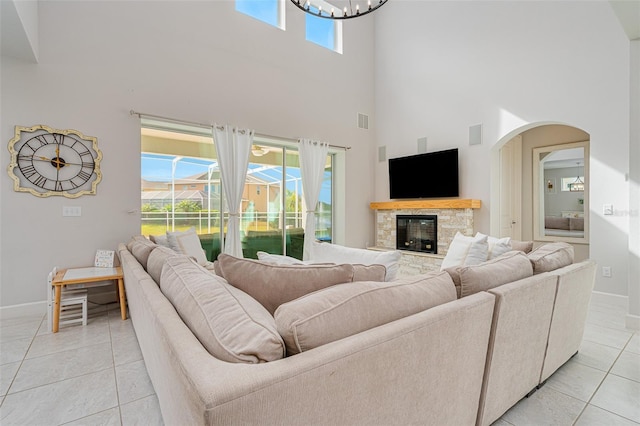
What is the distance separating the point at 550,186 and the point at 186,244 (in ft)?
19.2

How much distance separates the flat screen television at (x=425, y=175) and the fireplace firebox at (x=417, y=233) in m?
0.40

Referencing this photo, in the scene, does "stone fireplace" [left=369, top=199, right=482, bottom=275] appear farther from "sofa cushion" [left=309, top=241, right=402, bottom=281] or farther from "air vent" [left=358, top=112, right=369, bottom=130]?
"sofa cushion" [left=309, top=241, right=402, bottom=281]

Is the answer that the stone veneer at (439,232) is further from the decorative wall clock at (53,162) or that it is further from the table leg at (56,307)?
the decorative wall clock at (53,162)

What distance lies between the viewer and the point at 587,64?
12.4 feet

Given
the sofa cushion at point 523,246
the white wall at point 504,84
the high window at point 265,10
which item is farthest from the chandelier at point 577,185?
the high window at point 265,10

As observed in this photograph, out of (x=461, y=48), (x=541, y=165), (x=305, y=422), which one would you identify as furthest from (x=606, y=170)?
(x=305, y=422)

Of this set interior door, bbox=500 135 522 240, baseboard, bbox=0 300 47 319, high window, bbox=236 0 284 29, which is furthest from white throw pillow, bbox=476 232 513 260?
high window, bbox=236 0 284 29

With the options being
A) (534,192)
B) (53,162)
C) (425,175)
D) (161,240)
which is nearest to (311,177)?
(425,175)

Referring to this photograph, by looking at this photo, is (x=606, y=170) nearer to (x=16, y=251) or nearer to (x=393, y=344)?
(x=393, y=344)

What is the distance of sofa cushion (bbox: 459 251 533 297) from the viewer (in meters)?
1.45

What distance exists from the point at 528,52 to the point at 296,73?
3.39 metres

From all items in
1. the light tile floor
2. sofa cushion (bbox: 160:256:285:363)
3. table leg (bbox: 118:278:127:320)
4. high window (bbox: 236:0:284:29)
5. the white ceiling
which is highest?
high window (bbox: 236:0:284:29)

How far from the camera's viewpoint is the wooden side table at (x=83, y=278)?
2.74m

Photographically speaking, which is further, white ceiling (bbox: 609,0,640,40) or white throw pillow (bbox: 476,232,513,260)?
white throw pillow (bbox: 476,232,513,260)
